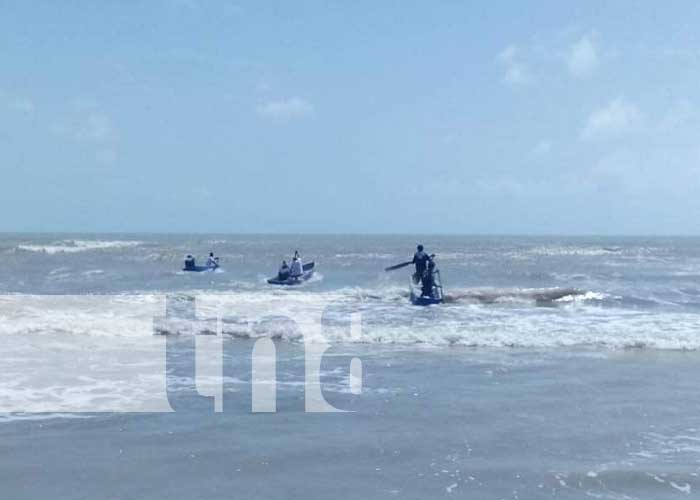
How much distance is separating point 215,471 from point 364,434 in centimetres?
168

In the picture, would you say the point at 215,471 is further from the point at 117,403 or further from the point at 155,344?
the point at 155,344

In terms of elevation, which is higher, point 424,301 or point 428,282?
point 428,282

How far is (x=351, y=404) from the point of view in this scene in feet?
28.8

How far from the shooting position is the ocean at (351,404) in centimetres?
626

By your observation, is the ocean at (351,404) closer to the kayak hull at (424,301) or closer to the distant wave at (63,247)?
the kayak hull at (424,301)

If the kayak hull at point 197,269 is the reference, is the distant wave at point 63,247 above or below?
below

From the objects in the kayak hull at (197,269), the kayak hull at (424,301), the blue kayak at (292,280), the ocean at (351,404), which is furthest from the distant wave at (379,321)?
the kayak hull at (197,269)

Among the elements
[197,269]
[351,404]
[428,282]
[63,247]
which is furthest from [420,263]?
[63,247]

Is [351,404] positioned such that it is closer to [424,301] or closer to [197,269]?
[424,301]

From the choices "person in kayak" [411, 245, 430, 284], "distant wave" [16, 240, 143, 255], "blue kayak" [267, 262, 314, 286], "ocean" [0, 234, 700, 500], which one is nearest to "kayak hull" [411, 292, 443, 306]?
"person in kayak" [411, 245, 430, 284]

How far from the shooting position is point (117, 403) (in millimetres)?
8742

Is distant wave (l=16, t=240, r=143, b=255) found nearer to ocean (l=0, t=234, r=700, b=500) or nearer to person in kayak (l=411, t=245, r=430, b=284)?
person in kayak (l=411, t=245, r=430, b=284)

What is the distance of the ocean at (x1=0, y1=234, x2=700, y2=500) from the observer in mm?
6258

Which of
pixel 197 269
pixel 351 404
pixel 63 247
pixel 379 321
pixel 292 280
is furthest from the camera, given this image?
pixel 63 247
